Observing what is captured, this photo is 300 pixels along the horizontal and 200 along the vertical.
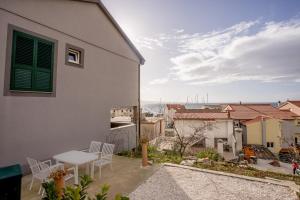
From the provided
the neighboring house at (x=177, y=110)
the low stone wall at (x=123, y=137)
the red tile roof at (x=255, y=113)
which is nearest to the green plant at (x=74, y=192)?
the low stone wall at (x=123, y=137)

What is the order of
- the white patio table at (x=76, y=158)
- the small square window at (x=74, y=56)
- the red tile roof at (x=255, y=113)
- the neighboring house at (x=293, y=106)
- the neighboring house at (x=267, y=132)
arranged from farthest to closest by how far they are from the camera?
the neighboring house at (x=293, y=106)
the red tile roof at (x=255, y=113)
the neighboring house at (x=267, y=132)
the small square window at (x=74, y=56)
the white patio table at (x=76, y=158)

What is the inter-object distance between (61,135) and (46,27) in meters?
3.82

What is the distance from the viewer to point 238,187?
5.93 metres

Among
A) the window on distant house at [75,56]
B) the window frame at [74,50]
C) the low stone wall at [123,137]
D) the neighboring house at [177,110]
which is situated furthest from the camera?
the neighboring house at [177,110]

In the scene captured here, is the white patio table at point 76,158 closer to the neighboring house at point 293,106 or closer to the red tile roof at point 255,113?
the red tile roof at point 255,113

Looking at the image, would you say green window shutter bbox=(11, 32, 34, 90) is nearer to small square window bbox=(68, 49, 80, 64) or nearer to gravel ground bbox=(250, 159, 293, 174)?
small square window bbox=(68, 49, 80, 64)

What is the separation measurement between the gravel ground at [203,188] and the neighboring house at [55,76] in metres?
3.58

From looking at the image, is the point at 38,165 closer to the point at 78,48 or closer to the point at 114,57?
the point at 78,48

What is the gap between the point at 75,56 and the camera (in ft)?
26.6

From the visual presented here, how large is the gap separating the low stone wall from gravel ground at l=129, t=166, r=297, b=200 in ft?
13.0

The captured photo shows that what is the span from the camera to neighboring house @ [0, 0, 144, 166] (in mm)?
5562

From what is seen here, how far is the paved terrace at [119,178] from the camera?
5.20m

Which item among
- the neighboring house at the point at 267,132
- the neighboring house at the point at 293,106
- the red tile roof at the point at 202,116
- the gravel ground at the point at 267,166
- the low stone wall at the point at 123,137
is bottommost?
the gravel ground at the point at 267,166

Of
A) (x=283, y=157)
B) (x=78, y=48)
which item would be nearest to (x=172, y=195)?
(x=78, y=48)
